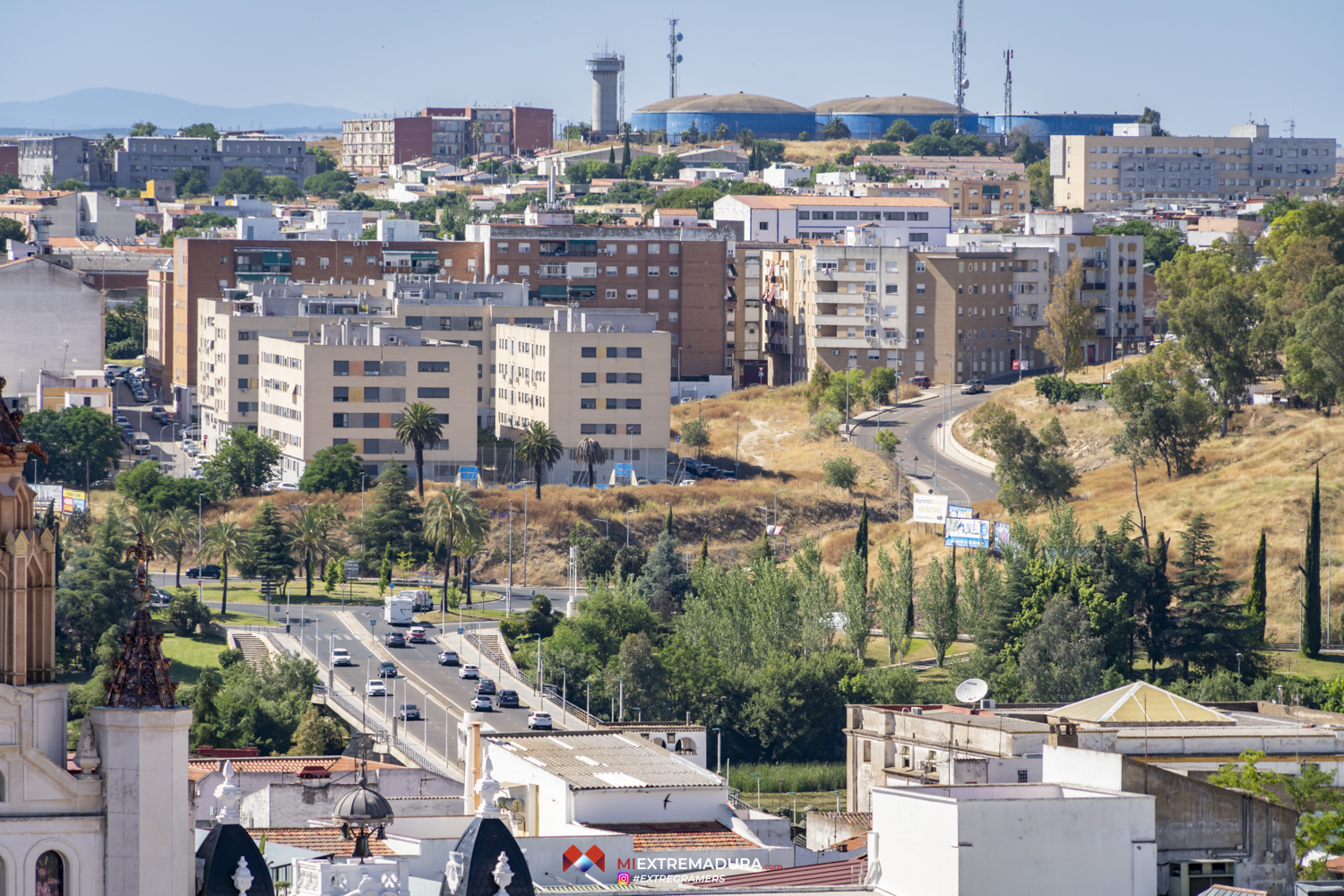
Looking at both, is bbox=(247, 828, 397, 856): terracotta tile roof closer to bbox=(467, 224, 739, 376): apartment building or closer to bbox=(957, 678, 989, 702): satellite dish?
bbox=(957, 678, 989, 702): satellite dish

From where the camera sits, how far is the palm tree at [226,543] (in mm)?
107812

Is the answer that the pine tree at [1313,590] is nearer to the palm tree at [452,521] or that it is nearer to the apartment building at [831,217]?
the palm tree at [452,521]

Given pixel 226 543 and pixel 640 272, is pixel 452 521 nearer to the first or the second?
pixel 226 543

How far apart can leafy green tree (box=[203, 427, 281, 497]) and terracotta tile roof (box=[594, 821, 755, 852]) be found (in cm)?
8271

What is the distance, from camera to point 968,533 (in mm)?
108125

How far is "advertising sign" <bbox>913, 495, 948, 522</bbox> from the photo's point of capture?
379 feet

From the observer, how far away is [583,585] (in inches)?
4550

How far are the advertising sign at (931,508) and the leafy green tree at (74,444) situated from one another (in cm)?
4786

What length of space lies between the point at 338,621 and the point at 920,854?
76.4 meters

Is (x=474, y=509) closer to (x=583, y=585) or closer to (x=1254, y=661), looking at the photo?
(x=583, y=585)

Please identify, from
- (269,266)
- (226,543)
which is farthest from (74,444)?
(269,266)

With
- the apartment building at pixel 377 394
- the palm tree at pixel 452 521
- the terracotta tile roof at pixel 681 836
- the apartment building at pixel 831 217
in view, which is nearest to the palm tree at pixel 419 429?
the apartment building at pixel 377 394

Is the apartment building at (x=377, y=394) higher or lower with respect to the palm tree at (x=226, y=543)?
higher

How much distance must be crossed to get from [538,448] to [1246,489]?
134ft
